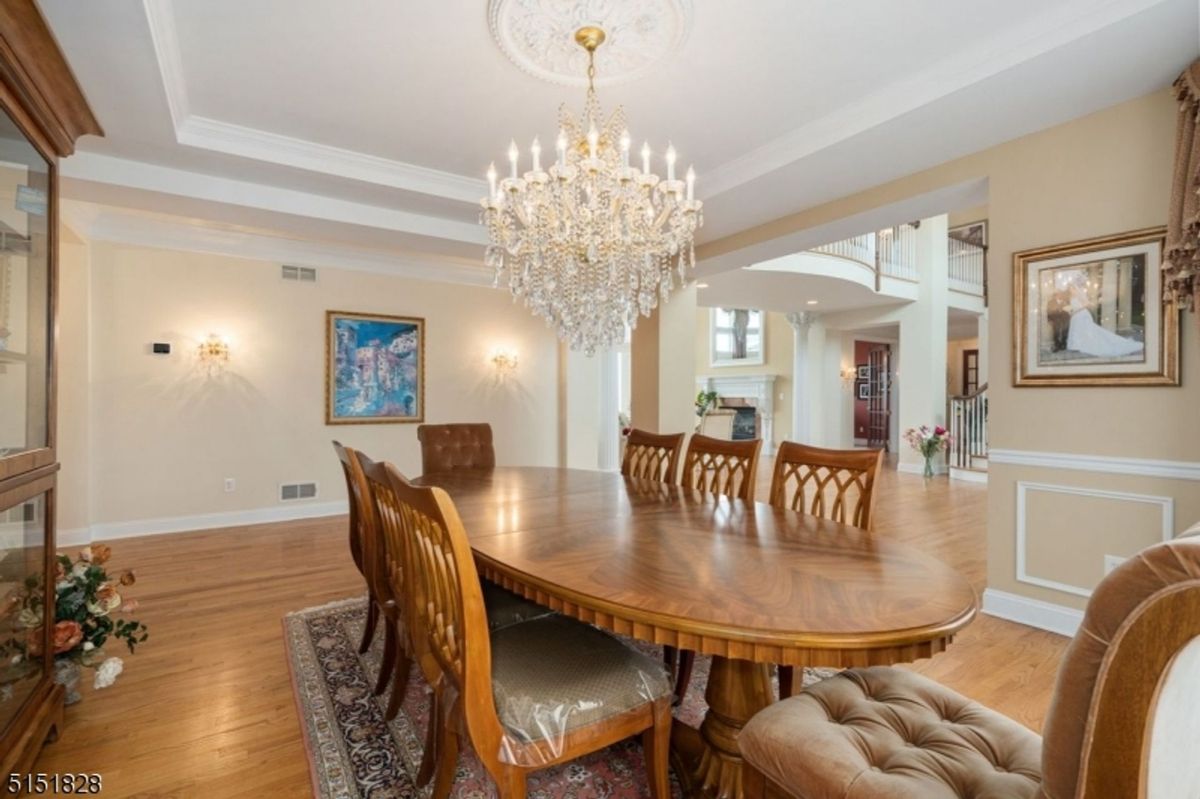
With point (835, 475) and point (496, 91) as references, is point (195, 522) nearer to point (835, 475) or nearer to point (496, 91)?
point (496, 91)

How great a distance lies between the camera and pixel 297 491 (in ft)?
16.4

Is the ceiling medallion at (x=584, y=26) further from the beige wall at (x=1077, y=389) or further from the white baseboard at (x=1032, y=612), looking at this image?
the white baseboard at (x=1032, y=612)

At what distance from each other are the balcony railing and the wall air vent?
5.65 metres

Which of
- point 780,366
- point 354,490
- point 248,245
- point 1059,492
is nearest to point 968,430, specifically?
point 780,366

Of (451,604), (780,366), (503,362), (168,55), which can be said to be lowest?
(451,604)

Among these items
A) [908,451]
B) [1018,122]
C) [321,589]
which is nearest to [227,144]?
[321,589]

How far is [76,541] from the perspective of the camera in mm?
4039

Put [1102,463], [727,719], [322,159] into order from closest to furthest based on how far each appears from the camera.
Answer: [727,719] → [1102,463] → [322,159]

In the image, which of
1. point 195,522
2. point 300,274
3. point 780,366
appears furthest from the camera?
point 780,366

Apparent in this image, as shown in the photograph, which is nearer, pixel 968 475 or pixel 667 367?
pixel 667 367

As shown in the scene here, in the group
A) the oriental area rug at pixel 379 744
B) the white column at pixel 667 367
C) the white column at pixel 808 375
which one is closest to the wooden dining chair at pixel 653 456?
the oriental area rug at pixel 379 744

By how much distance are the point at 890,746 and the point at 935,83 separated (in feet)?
8.67

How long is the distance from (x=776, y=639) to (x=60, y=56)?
238 cm

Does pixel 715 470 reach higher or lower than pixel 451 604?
higher
